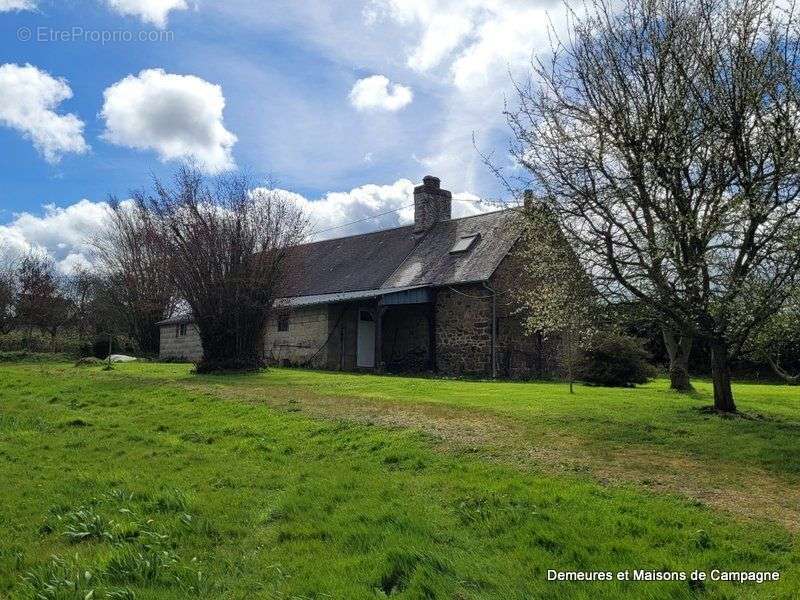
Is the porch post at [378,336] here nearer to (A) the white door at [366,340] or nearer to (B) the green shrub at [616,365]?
(A) the white door at [366,340]

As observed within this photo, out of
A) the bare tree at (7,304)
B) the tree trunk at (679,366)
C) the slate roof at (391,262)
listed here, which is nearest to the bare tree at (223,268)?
the slate roof at (391,262)

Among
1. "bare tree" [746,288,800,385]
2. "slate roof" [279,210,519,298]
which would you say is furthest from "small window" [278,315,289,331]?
"bare tree" [746,288,800,385]

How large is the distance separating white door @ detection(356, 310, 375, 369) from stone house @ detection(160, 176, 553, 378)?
39 mm

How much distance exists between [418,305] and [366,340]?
2.64m

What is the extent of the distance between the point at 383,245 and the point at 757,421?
769 inches

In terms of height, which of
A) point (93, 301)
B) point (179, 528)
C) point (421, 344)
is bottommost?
point (179, 528)

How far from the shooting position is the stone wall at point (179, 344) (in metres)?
29.5

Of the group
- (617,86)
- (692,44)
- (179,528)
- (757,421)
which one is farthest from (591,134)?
(179,528)

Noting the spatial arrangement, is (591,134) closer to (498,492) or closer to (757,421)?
(757,421)

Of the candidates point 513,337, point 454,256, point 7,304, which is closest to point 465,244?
point 454,256

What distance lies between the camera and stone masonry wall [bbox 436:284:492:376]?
2108 cm

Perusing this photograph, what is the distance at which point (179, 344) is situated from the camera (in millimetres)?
30906

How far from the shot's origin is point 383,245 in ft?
90.6

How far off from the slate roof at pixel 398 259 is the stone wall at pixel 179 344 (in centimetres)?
610
